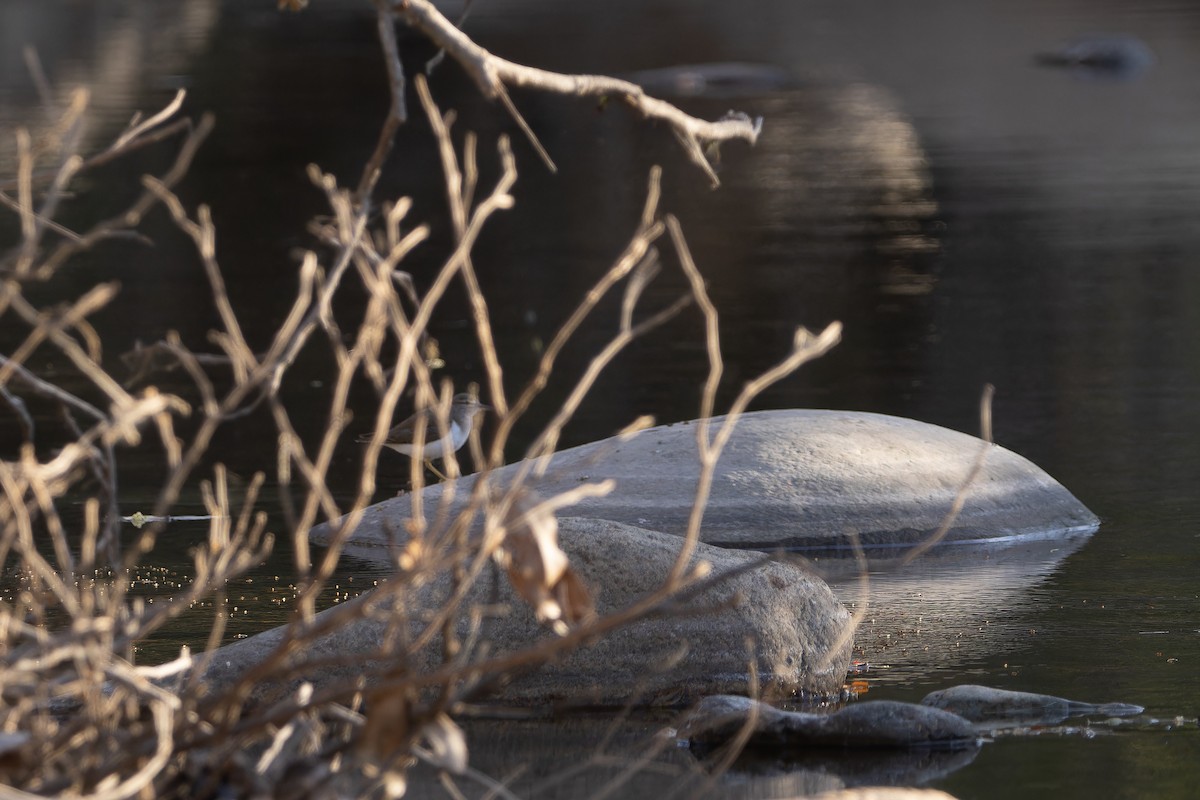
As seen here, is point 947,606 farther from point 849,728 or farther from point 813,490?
point 849,728

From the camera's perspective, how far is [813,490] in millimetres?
9500

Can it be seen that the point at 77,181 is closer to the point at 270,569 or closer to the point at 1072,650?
the point at 270,569

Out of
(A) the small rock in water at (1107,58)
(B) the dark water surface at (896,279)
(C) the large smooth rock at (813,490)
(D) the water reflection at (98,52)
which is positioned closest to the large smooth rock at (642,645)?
(B) the dark water surface at (896,279)

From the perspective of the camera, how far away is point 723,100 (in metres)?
31.0

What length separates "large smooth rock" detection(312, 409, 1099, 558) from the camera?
9320mm

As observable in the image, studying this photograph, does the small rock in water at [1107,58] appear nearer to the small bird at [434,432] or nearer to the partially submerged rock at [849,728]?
the small bird at [434,432]

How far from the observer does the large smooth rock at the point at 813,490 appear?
30.6 ft

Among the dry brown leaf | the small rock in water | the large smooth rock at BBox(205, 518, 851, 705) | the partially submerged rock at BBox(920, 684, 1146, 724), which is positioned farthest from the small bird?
the small rock in water

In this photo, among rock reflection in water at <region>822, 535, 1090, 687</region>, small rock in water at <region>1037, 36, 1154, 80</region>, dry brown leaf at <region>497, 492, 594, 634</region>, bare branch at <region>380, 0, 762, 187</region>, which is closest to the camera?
dry brown leaf at <region>497, 492, 594, 634</region>

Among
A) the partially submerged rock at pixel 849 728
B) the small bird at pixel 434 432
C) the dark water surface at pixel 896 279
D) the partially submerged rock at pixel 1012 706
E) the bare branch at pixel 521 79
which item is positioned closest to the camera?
the bare branch at pixel 521 79

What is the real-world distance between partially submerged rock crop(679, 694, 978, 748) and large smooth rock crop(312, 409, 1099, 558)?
2686 millimetres

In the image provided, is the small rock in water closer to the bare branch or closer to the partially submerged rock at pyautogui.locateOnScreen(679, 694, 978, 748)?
the partially submerged rock at pyautogui.locateOnScreen(679, 694, 978, 748)

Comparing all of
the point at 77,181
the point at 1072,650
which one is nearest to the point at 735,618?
the point at 1072,650

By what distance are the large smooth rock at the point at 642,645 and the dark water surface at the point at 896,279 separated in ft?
0.88
